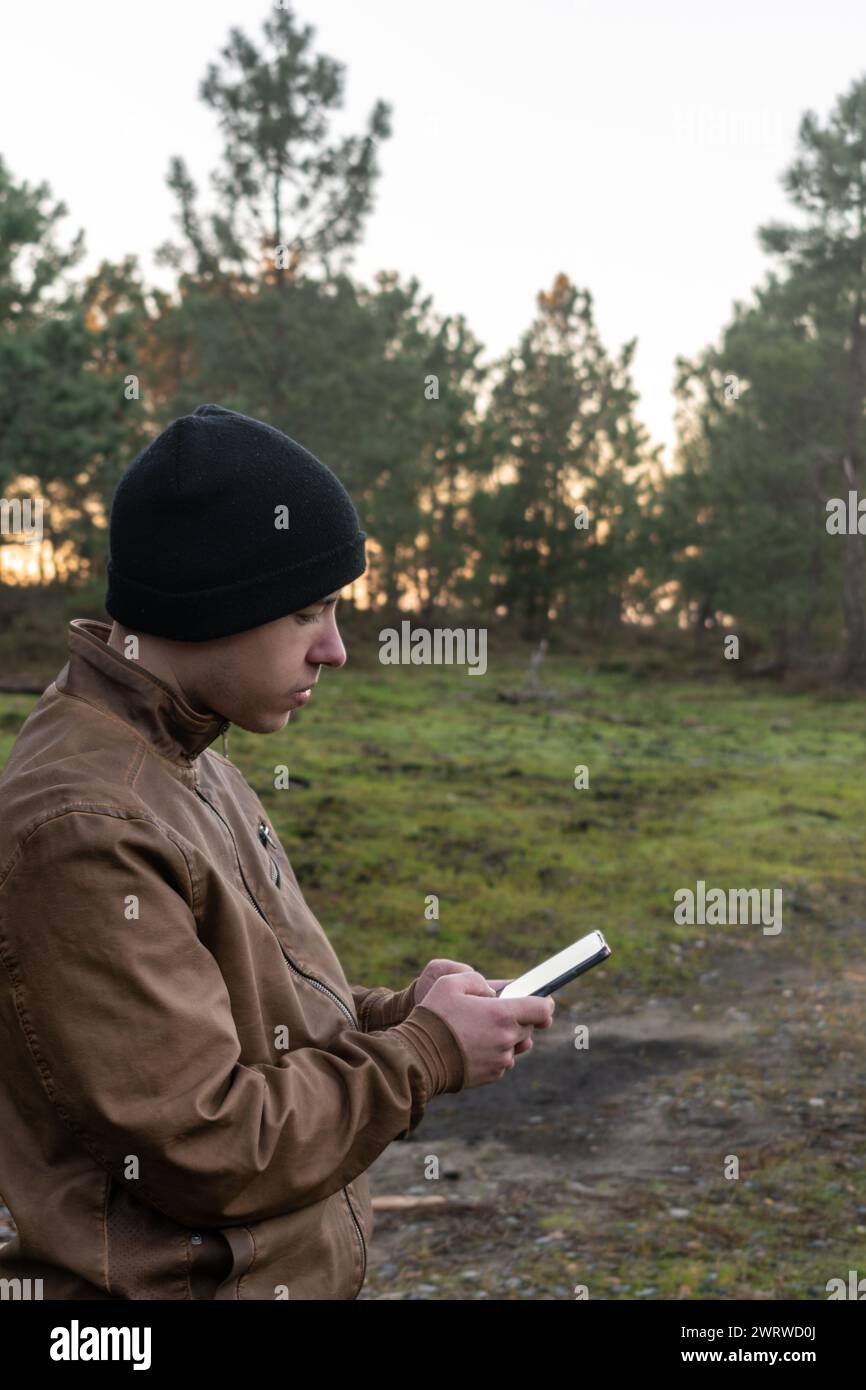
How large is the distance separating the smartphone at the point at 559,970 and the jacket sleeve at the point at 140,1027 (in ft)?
1.83

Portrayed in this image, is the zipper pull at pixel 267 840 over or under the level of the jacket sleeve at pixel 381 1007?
over

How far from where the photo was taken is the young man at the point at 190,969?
1814mm

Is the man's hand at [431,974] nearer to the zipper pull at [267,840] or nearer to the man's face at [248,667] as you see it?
the zipper pull at [267,840]

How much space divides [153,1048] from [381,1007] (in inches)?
35.0

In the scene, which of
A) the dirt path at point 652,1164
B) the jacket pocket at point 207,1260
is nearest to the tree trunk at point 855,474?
the dirt path at point 652,1164

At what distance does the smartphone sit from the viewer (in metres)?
2.37

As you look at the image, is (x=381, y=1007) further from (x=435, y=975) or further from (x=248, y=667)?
(x=248, y=667)

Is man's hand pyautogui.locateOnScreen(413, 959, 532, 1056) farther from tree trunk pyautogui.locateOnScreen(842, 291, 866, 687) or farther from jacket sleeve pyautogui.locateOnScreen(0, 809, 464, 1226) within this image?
tree trunk pyautogui.locateOnScreen(842, 291, 866, 687)

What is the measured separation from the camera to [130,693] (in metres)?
2.07

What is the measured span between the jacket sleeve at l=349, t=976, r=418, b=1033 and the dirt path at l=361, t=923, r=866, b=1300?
98.9 inches

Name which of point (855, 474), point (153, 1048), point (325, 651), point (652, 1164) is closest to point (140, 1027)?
point (153, 1048)

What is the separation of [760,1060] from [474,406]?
34.9 meters
